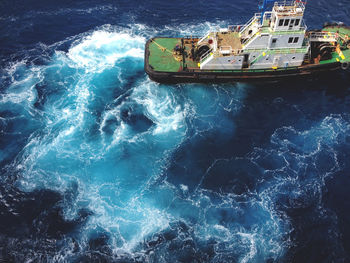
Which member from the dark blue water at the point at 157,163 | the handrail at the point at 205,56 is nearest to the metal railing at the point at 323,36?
the dark blue water at the point at 157,163

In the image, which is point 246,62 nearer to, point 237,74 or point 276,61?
point 237,74

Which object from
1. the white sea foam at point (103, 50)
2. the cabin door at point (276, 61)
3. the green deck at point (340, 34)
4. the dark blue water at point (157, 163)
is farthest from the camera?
the white sea foam at point (103, 50)

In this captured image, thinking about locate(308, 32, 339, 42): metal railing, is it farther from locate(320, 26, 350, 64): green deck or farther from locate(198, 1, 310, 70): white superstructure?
locate(320, 26, 350, 64): green deck

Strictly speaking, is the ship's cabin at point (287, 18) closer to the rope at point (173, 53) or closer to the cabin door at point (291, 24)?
the cabin door at point (291, 24)

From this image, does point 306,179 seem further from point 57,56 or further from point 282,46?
point 57,56

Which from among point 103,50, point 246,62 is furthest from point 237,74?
point 103,50

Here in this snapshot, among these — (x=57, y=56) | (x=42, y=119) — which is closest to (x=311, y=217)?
(x=42, y=119)

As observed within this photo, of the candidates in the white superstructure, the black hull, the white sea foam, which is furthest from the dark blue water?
the white superstructure
